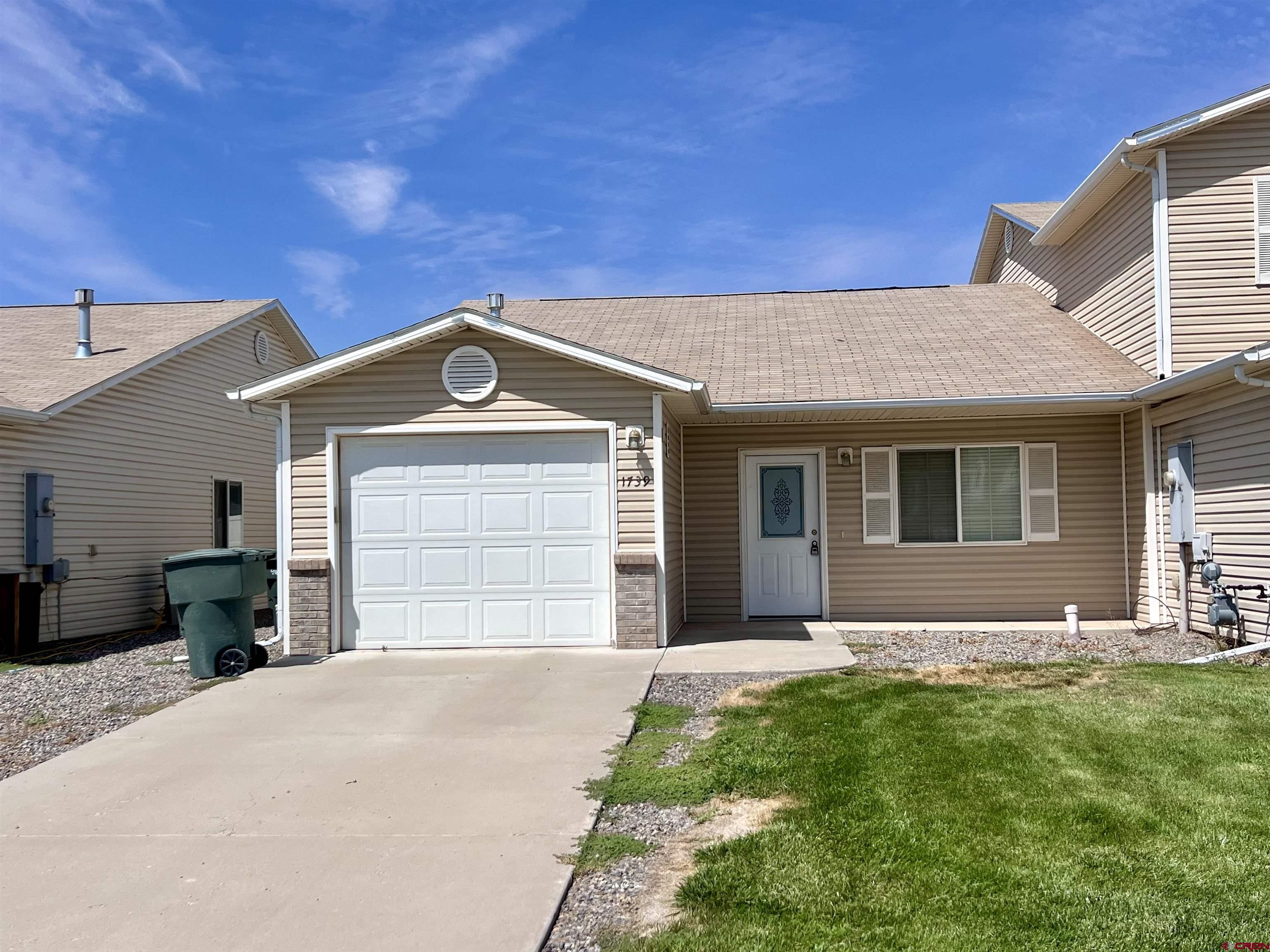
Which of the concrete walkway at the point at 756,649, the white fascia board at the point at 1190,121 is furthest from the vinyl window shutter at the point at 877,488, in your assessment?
the white fascia board at the point at 1190,121

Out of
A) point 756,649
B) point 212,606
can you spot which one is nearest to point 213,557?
point 212,606

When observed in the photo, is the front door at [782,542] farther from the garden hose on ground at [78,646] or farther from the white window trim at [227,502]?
the white window trim at [227,502]

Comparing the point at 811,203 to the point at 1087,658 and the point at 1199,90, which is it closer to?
the point at 1199,90

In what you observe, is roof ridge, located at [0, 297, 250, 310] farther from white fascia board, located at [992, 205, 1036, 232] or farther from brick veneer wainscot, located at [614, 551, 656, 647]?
white fascia board, located at [992, 205, 1036, 232]

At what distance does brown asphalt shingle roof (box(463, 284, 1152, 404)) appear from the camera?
11.3 m

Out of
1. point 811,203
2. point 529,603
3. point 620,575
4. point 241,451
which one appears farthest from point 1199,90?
point 241,451

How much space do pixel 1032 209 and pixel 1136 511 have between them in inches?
263

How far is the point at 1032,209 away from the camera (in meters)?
16.1

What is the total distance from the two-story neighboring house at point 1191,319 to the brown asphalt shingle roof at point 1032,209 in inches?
140

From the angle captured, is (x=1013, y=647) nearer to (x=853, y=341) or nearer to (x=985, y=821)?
(x=853, y=341)

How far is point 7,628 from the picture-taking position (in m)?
11.3

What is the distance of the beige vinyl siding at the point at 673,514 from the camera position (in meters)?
10.2

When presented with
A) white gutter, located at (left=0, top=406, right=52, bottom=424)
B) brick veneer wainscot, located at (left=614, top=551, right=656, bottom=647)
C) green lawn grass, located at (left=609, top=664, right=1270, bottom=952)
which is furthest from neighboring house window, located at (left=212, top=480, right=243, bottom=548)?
green lawn grass, located at (left=609, top=664, right=1270, bottom=952)

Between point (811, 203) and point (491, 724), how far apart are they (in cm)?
1215
